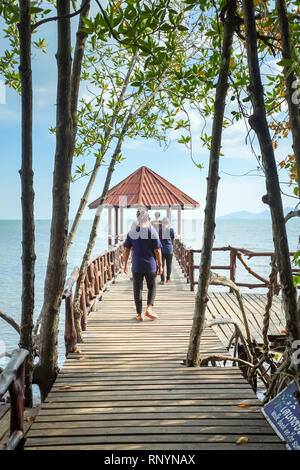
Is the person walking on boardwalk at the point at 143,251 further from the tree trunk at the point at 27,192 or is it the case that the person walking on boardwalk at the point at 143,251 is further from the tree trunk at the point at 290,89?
the tree trunk at the point at 290,89

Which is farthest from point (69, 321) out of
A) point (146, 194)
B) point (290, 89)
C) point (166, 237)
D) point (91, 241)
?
point (146, 194)

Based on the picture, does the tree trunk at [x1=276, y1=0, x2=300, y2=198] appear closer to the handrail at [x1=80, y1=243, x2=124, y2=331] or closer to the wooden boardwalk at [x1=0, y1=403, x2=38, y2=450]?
the wooden boardwalk at [x1=0, y1=403, x2=38, y2=450]

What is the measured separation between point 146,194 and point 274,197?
43.2 ft

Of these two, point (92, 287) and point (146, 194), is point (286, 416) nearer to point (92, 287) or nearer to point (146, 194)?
point (92, 287)

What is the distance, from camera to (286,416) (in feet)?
9.66

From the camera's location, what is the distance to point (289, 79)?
Answer: 256cm

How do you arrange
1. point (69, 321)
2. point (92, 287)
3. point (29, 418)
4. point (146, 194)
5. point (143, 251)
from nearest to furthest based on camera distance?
1. point (29, 418)
2. point (69, 321)
3. point (143, 251)
4. point (92, 287)
5. point (146, 194)

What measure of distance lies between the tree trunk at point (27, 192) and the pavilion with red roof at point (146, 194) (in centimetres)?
1092

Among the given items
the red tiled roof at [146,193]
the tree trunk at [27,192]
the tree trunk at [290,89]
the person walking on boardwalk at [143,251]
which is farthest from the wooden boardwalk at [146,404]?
the red tiled roof at [146,193]

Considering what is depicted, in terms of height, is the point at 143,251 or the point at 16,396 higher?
the point at 143,251

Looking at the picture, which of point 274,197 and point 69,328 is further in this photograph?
point 69,328
